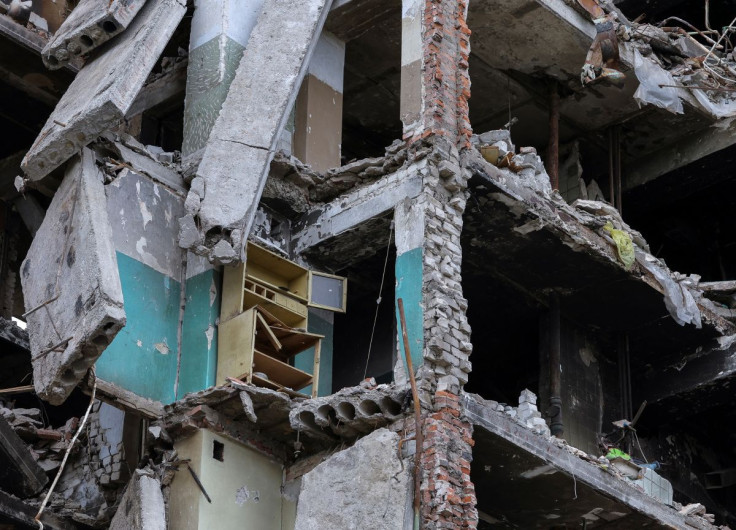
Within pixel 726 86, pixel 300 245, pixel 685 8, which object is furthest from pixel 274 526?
pixel 685 8

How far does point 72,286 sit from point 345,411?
10.8 feet

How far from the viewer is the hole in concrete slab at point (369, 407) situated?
17.7 m

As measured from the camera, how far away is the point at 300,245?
796 inches

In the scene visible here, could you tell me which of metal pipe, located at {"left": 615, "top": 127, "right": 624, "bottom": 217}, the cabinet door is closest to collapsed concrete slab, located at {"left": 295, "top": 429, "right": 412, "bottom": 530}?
the cabinet door

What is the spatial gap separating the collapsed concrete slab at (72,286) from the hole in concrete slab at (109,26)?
193 centimetres

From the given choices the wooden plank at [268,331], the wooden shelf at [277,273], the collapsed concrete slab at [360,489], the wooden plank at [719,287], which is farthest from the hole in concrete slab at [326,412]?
the wooden plank at [719,287]

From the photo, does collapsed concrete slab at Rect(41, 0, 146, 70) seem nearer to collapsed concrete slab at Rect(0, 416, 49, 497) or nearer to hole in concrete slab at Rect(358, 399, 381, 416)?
collapsed concrete slab at Rect(0, 416, 49, 497)

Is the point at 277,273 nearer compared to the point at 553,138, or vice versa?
the point at 277,273

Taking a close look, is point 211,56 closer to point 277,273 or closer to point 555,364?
point 277,273

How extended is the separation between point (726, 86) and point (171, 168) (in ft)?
27.5

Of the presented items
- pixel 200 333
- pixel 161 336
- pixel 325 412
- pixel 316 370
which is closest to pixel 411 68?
pixel 316 370

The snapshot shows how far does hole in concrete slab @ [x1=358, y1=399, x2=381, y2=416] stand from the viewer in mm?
17672

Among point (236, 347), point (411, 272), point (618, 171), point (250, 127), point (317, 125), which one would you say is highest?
point (618, 171)

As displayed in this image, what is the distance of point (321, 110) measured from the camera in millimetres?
21297
